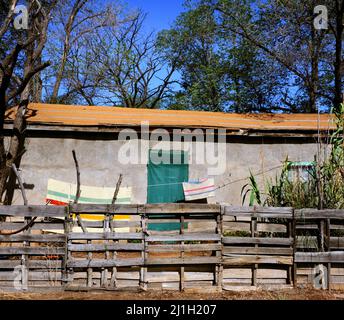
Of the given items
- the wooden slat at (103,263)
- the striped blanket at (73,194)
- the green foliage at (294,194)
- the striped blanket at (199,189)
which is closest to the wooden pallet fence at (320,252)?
the green foliage at (294,194)

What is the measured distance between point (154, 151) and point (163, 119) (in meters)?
1.11

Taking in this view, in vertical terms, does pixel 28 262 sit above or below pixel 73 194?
below

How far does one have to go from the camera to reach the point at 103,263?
6133 mm

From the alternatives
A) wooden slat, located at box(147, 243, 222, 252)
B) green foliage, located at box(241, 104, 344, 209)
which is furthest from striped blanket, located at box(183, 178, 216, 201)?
wooden slat, located at box(147, 243, 222, 252)

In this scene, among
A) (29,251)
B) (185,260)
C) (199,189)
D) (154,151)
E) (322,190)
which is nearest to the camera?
(29,251)

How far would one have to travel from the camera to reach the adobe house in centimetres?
1027

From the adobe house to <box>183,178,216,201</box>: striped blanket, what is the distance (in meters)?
0.21

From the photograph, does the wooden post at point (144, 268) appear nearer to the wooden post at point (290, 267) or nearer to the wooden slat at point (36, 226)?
the wooden slat at point (36, 226)

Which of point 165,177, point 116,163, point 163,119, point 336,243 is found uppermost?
point 163,119

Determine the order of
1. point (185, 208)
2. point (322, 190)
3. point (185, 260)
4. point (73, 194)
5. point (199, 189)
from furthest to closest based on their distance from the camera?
point (199, 189)
point (73, 194)
point (322, 190)
point (185, 208)
point (185, 260)

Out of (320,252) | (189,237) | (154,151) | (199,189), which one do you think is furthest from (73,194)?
(320,252)

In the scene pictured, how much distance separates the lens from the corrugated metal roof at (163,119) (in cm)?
1041

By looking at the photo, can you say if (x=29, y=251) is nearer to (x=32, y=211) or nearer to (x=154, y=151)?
(x=32, y=211)

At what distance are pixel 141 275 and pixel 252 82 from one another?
1802 centimetres
